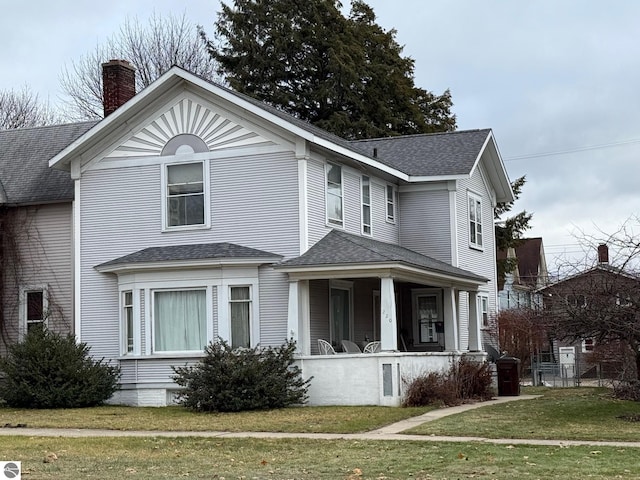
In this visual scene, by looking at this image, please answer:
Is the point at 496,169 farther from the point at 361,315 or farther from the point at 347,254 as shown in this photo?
the point at 347,254

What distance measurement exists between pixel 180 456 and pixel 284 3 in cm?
3683

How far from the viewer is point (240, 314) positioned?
2438 centimetres

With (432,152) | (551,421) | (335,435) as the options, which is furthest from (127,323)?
(551,421)

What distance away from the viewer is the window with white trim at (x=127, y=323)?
2528 cm

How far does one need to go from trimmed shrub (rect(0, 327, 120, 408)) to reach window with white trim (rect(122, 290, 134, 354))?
4.02 feet

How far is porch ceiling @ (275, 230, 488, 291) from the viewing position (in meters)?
22.7

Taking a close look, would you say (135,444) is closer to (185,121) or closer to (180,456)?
(180,456)

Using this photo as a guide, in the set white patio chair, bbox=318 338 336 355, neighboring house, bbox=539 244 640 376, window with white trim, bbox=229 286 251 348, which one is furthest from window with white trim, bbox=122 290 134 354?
Result: neighboring house, bbox=539 244 640 376

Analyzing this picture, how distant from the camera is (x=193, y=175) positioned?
25391 millimetres

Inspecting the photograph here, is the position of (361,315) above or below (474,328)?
above

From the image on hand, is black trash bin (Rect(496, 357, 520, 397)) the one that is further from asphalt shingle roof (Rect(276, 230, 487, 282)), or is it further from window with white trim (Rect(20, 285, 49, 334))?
window with white trim (Rect(20, 285, 49, 334))

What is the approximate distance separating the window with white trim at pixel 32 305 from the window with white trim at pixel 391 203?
32.2 ft

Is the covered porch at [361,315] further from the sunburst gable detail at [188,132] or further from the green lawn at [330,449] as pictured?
the sunburst gable detail at [188,132]

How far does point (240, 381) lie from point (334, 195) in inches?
246
